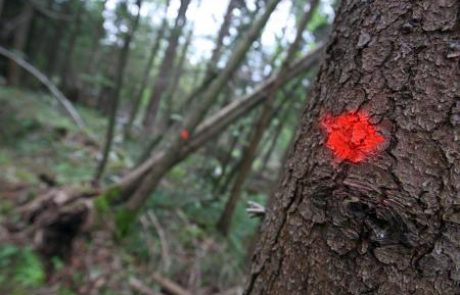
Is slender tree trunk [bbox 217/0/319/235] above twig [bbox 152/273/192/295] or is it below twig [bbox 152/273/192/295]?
above

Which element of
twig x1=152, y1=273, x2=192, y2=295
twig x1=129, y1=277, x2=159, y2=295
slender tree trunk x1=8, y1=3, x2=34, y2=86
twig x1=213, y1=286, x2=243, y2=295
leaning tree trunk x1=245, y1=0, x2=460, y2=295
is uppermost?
slender tree trunk x1=8, y1=3, x2=34, y2=86


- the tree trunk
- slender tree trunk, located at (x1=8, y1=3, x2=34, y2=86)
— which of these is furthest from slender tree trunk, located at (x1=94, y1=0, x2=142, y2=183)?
slender tree trunk, located at (x1=8, y1=3, x2=34, y2=86)

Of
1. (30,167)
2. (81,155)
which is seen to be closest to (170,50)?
(81,155)

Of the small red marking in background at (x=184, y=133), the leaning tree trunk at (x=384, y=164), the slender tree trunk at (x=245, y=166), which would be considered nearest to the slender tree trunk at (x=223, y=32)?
the slender tree trunk at (x=245, y=166)

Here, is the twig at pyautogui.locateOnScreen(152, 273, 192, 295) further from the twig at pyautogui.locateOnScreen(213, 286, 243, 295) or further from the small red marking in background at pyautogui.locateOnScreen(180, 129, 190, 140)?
the small red marking in background at pyautogui.locateOnScreen(180, 129, 190, 140)

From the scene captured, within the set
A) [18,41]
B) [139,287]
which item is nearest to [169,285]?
[139,287]

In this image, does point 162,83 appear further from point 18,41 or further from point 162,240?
point 162,240

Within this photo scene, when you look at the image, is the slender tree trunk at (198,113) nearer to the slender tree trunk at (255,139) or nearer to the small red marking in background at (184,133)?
the small red marking in background at (184,133)
